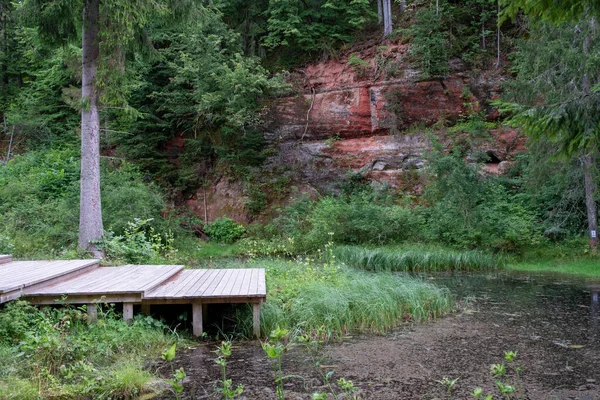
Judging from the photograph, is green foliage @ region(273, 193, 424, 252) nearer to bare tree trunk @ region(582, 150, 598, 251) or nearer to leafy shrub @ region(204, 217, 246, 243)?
leafy shrub @ region(204, 217, 246, 243)

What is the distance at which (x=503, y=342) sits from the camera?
5355 millimetres

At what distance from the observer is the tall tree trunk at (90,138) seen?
994 cm

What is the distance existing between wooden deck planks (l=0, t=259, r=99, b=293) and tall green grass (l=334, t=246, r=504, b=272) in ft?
21.1

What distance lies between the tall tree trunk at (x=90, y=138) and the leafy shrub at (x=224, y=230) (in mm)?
7477

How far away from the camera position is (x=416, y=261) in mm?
11922

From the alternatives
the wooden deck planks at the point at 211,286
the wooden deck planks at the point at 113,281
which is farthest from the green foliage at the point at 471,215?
the wooden deck planks at the point at 113,281

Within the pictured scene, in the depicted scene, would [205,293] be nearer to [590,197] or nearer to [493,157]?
[590,197]

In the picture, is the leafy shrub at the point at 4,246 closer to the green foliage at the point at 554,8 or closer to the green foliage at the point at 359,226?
the green foliage at the point at 359,226

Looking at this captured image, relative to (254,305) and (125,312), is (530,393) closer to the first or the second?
(254,305)

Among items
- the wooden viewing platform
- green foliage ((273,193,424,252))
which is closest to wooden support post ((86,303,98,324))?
the wooden viewing platform

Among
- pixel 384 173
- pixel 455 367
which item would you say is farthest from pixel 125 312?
pixel 384 173

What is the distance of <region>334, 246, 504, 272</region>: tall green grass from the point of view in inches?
462

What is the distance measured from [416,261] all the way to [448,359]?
7300mm

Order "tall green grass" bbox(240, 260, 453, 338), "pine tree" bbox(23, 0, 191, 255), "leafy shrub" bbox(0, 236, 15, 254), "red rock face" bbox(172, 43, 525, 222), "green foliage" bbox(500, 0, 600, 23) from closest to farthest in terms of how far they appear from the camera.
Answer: "green foliage" bbox(500, 0, 600, 23) → "tall green grass" bbox(240, 260, 453, 338) → "leafy shrub" bbox(0, 236, 15, 254) → "pine tree" bbox(23, 0, 191, 255) → "red rock face" bbox(172, 43, 525, 222)
